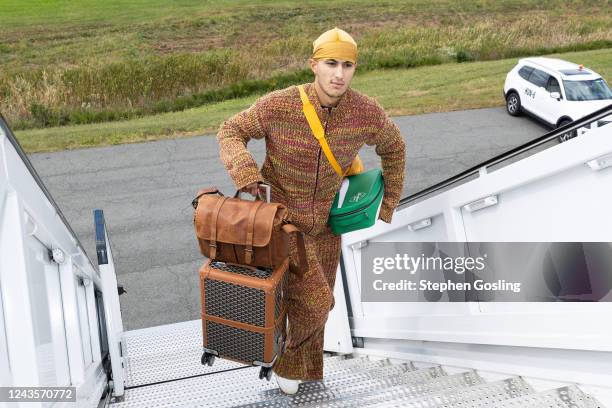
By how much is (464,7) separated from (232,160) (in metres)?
35.3

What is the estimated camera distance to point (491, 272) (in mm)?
3445

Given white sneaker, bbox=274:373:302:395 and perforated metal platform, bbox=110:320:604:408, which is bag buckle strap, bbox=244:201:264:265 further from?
white sneaker, bbox=274:373:302:395

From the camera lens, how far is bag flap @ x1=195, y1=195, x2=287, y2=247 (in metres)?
2.82

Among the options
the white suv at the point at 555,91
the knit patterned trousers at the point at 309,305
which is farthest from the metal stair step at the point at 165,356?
the white suv at the point at 555,91

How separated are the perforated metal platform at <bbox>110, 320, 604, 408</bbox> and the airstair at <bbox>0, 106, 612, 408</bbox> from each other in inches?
0.5

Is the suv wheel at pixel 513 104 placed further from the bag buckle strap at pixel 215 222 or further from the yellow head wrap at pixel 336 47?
the bag buckle strap at pixel 215 222

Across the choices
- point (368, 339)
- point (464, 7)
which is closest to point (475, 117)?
point (368, 339)

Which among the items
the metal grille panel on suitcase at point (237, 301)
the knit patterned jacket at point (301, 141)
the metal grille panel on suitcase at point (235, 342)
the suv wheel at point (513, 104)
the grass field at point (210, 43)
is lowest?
the metal grille panel on suitcase at point (235, 342)

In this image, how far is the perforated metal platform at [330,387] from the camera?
2.89 metres

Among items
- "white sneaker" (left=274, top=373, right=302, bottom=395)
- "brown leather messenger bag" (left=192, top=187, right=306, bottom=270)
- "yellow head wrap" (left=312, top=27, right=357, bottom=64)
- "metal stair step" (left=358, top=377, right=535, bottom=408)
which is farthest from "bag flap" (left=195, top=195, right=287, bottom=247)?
"white sneaker" (left=274, top=373, right=302, bottom=395)

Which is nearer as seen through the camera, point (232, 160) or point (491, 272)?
point (232, 160)

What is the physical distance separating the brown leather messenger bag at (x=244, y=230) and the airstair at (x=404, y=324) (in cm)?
66

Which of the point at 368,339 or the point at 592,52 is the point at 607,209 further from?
the point at 592,52

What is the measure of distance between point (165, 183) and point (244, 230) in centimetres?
816
